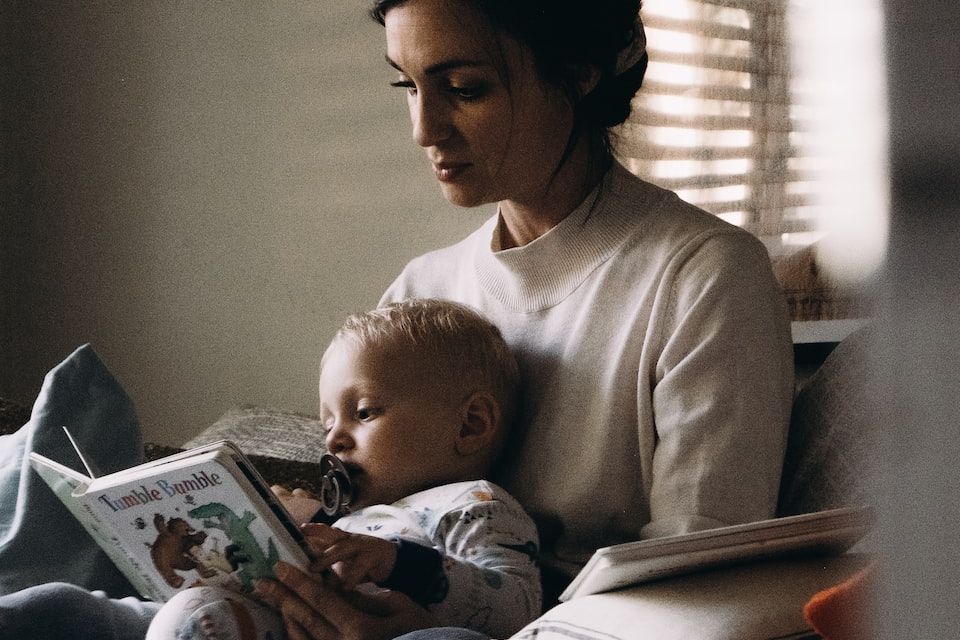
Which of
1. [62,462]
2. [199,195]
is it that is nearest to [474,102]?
[62,462]

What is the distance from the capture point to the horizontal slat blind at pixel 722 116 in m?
1.80

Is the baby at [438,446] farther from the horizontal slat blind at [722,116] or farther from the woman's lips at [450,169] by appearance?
the horizontal slat blind at [722,116]

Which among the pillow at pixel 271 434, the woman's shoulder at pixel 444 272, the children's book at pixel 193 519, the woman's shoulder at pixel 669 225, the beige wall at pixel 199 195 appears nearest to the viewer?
the children's book at pixel 193 519

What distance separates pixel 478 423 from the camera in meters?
1.24

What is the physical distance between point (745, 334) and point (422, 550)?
1.27ft

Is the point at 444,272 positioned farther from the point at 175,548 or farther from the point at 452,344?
the point at 175,548

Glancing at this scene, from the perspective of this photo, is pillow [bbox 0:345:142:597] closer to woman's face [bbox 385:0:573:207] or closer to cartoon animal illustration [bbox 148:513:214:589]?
cartoon animal illustration [bbox 148:513:214:589]

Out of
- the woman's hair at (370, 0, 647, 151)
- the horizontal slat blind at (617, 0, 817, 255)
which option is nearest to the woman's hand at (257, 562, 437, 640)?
the woman's hair at (370, 0, 647, 151)

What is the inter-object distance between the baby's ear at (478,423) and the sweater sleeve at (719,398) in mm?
191

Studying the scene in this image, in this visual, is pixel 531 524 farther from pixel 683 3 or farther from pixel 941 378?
pixel 683 3

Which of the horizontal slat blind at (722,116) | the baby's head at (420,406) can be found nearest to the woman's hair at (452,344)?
the baby's head at (420,406)

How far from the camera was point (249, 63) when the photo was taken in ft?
8.61

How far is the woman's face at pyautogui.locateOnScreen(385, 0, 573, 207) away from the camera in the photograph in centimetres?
125

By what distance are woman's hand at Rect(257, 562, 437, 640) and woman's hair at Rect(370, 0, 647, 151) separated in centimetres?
63
